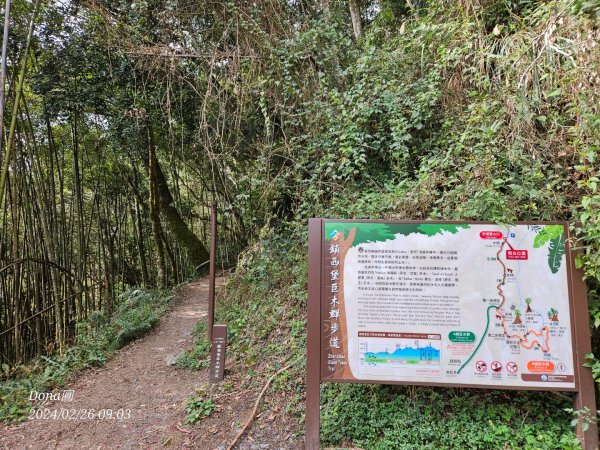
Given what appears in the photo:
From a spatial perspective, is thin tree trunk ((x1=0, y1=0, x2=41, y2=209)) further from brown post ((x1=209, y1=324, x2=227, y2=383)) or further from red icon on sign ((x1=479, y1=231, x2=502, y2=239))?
red icon on sign ((x1=479, y1=231, x2=502, y2=239))

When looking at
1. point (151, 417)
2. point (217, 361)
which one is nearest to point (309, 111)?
point (217, 361)

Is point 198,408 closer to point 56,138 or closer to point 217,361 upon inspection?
point 217,361

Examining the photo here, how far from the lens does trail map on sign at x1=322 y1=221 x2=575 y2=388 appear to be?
2.25 metres

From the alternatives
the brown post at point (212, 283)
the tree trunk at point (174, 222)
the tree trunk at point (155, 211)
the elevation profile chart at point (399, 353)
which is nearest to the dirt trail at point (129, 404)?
the brown post at point (212, 283)

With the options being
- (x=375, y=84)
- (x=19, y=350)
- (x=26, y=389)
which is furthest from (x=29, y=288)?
(x=375, y=84)

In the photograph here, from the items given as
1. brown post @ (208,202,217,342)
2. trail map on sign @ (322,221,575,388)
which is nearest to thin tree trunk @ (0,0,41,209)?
brown post @ (208,202,217,342)

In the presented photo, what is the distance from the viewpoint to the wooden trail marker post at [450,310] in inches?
87.8

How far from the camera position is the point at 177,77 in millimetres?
5441

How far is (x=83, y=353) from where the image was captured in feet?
16.4

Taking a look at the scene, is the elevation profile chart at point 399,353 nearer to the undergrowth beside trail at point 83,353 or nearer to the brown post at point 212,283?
the brown post at point 212,283

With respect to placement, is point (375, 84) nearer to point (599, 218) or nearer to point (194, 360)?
point (599, 218)

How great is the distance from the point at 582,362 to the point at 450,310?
2.81 ft

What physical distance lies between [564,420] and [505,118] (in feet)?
7.91

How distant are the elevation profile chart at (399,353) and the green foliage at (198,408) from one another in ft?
5.61
